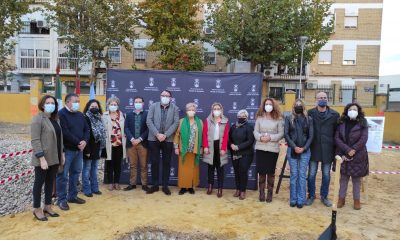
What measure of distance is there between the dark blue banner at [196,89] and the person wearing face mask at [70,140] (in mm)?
1622

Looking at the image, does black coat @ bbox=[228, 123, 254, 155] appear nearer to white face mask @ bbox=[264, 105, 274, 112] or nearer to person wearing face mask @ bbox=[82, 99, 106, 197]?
white face mask @ bbox=[264, 105, 274, 112]

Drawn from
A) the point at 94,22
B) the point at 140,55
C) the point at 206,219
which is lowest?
the point at 206,219

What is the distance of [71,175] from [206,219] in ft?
8.20

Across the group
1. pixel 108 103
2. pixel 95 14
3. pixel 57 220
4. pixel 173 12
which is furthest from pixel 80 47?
pixel 57 220

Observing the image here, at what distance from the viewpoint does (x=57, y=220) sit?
541cm

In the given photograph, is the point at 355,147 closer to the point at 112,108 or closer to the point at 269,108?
the point at 269,108

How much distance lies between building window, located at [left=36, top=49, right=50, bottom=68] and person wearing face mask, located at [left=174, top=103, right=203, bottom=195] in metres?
26.0

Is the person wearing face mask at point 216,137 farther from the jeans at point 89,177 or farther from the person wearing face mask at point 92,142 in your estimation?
the jeans at point 89,177

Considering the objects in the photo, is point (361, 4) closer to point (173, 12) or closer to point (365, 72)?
point (365, 72)

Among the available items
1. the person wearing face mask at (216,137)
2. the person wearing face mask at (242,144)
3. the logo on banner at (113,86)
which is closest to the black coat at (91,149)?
the logo on banner at (113,86)

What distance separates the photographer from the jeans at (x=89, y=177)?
6.49m

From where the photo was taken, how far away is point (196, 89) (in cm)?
743

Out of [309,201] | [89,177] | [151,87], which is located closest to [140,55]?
[151,87]

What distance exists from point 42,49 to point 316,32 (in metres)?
22.0
